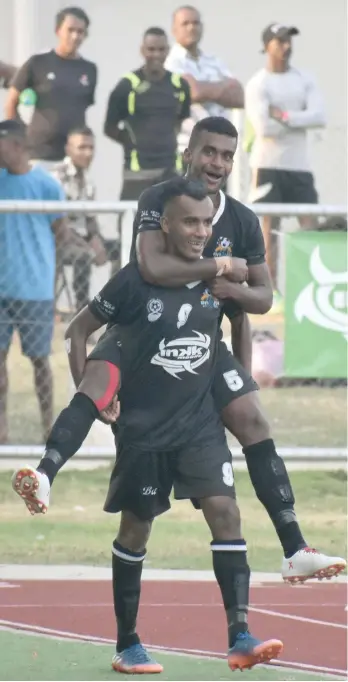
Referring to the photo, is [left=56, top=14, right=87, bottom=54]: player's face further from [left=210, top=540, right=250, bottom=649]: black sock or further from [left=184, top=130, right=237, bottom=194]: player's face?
[left=210, top=540, right=250, bottom=649]: black sock

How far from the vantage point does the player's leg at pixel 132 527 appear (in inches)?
274

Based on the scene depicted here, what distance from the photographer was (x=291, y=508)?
7.13 metres

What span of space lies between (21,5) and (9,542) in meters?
9.52

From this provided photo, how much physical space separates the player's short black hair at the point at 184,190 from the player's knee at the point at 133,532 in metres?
1.25

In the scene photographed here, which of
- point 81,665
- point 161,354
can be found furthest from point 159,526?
point 161,354

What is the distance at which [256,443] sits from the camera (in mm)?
7125

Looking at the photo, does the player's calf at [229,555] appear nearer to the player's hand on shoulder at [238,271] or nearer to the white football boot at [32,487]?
the white football boot at [32,487]

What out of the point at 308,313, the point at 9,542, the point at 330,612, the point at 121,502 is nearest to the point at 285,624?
the point at 330,612

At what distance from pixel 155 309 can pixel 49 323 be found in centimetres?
511

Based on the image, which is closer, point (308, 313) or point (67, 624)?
point (67, 624)

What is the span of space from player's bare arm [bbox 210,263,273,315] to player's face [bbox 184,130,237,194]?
365 millimetres

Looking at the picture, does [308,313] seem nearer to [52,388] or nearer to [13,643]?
[52,388]

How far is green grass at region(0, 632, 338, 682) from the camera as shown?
23.6 feet

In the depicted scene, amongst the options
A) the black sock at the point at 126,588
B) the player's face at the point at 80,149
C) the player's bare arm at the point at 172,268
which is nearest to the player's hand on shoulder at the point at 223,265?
the player's bare arm at the point at 172,268
